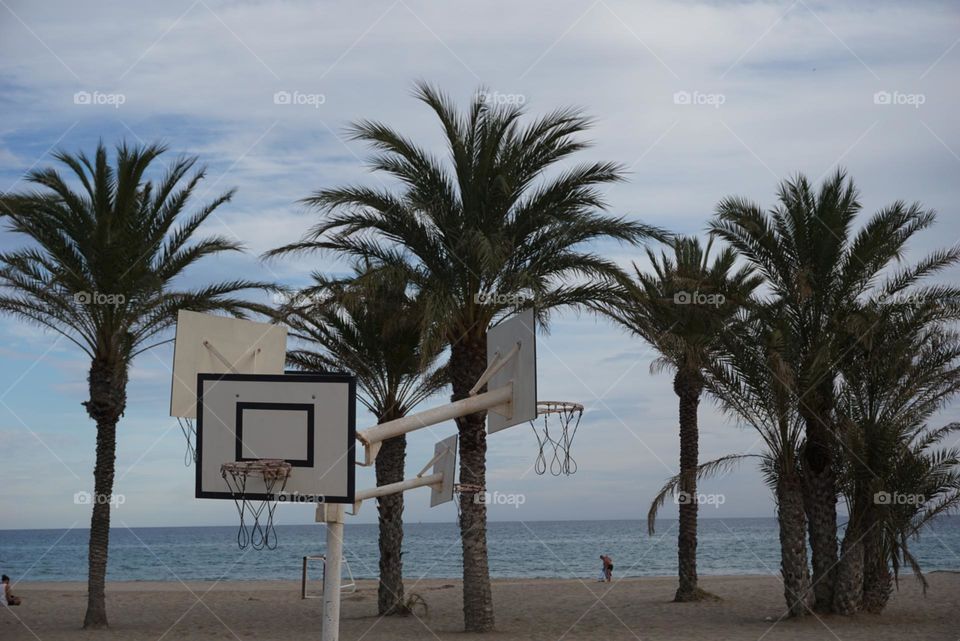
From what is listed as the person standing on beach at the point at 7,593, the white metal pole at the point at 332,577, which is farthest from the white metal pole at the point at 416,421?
the person standing on beach at the point at 7,593

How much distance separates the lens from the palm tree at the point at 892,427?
21047mm

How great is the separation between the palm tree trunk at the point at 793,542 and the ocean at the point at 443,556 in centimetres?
3185

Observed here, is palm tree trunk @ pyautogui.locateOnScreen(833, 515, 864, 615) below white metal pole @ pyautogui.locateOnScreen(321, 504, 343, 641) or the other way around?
below

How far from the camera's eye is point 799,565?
2177cm

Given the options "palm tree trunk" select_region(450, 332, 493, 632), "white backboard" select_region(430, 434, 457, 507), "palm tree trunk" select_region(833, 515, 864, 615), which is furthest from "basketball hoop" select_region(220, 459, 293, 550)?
"palm tree trunk" select_region(833, 515, 864, 615)

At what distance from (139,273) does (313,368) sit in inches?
180

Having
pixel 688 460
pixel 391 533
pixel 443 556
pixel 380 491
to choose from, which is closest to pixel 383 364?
pixel 391 533

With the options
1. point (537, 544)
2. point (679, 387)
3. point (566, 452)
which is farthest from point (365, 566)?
point (566, 452)

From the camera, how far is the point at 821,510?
21953 mm

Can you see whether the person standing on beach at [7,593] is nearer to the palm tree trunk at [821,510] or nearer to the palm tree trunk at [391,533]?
the palm tree trunk at [391,533]

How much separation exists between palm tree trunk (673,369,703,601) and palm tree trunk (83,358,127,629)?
13.0 metres

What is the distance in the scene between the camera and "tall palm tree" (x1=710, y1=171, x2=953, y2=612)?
69.9 ft

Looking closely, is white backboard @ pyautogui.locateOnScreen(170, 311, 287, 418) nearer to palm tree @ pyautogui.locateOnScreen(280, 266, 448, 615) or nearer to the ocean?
palm tree @ pyautogui.locateOnScreen(280, 266, 448, 615)

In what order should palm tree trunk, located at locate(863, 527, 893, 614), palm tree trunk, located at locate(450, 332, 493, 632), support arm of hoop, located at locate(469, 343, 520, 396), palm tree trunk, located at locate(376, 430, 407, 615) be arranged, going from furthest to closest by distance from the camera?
palm tree trunk, located at locate(376, 430, 407, 615) → palm tree trunk, located at locate(863, 527, 893, 614) → palm tree trunk, located at locate(450, 332, 493, 632) → support arm of hoop, located at locate(469, 343, 520, 396)
